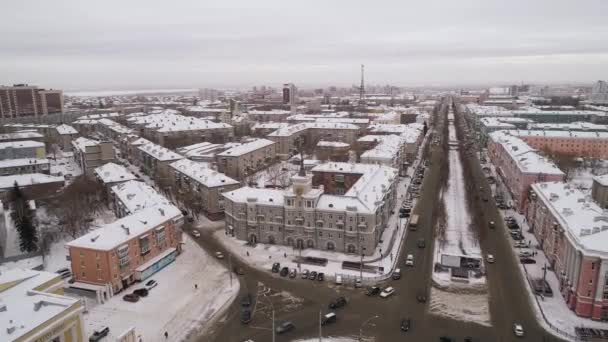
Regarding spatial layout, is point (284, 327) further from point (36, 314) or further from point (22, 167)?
point (22, 167)

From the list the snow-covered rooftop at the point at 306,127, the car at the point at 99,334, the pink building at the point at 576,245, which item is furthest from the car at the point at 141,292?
the snow-covered rooftop at the point at 306,127

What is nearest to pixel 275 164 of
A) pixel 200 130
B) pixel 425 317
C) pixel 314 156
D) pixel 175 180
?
pixel 314 156

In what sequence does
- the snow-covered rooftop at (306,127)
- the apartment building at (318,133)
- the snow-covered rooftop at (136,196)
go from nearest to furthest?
the snow-covered rooftop at (136,196)
the snow-covered rooftop at (306,127)
the apartment building at (318,133)

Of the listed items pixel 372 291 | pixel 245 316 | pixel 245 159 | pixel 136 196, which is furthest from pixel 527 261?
pixel 245 159

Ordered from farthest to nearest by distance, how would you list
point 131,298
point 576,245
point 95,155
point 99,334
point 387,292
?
point 95,155 < point 387,292 < point 131,298 < point 576,245 < point 99,334

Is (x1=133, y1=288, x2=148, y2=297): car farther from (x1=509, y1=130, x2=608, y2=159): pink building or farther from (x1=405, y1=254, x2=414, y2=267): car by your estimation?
(x1=509, y1=130, x2=608, y2=159): pink building

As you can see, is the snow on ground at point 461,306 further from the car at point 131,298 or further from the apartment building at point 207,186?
the apartment building at point 207,186
